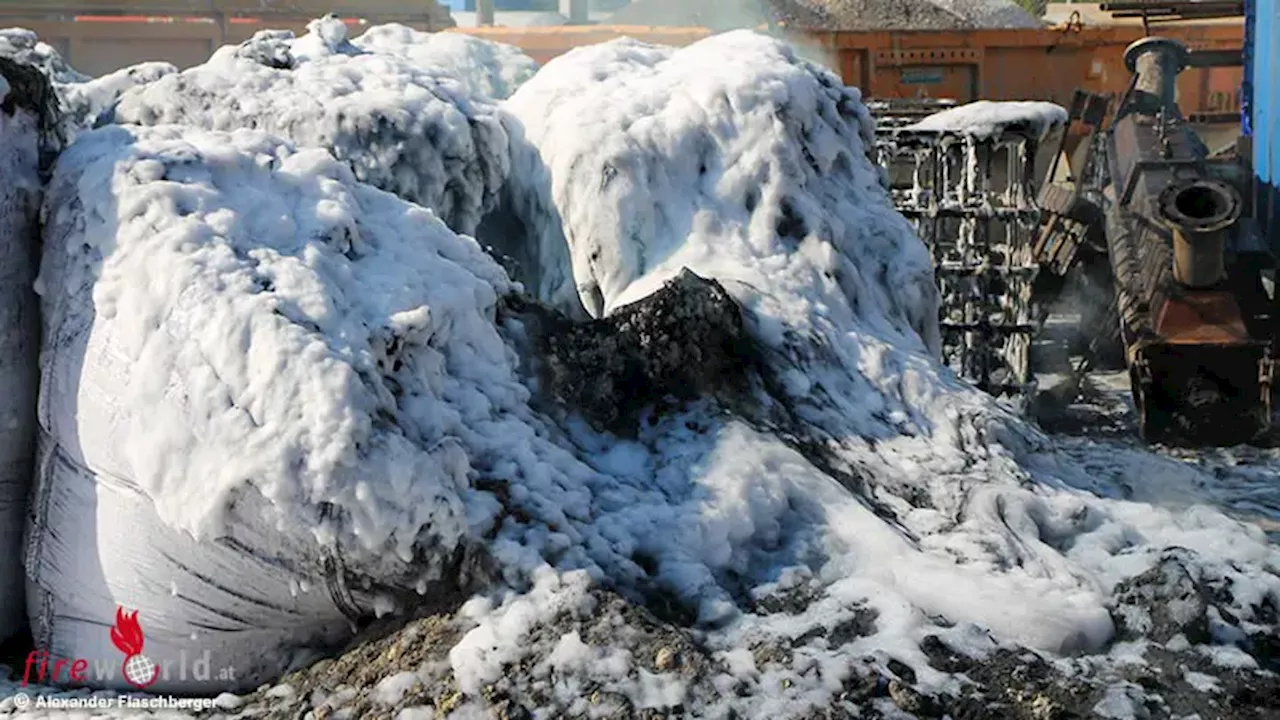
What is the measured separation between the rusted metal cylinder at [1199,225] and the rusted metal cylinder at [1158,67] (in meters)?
2.18

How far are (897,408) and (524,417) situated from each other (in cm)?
87

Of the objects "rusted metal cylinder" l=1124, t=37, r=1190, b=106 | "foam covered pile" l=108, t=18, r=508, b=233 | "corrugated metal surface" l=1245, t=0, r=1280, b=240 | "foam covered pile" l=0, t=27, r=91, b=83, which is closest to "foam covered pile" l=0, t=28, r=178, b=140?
"foam covered pile" l=0, t=27, r=91, b=83

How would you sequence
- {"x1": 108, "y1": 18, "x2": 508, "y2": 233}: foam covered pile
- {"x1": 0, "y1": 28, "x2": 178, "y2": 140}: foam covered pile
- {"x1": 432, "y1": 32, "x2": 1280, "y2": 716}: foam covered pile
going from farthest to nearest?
{"x1": 0, "y1": 28, "x2": 178, "y2": 140}: foam covered pile
{"x1": 108, "y1": 18, "x2": 508, "y2": 233}: foam covered pile
{"x1": 432, "y1": 32, "x2": 1280, "y2": 716}: foam covered pile

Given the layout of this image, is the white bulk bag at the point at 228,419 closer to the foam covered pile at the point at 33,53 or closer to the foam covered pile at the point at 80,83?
the foam covered pile at the point at 80,83

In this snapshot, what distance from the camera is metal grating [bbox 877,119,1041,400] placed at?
5.00 meters

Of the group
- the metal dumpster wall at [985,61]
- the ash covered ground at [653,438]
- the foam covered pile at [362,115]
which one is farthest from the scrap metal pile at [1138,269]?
the metal dumpster wall at [985,61]

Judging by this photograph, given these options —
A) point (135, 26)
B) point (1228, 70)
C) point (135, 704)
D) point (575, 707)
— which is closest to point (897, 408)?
point (575, 707)

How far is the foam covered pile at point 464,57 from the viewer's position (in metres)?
4.12

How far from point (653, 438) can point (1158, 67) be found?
6060 millimetres

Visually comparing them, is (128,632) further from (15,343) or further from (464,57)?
(464,57)

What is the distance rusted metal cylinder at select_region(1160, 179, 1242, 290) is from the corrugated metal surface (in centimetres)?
124

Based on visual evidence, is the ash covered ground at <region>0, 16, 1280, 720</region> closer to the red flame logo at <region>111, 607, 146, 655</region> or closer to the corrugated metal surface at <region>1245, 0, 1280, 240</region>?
the red flame logo at <region>111, 607, 146, 655</region>

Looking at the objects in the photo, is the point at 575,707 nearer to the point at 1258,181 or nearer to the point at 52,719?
the point at 52,719

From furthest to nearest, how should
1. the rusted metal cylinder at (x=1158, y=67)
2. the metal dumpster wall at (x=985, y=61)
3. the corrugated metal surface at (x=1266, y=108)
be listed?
the metal dumpster wall at (x=985, y=61), the rusted metal cylinder at (x=1158, y=67), the corrugated metal surface at (x=1266, y=108)
